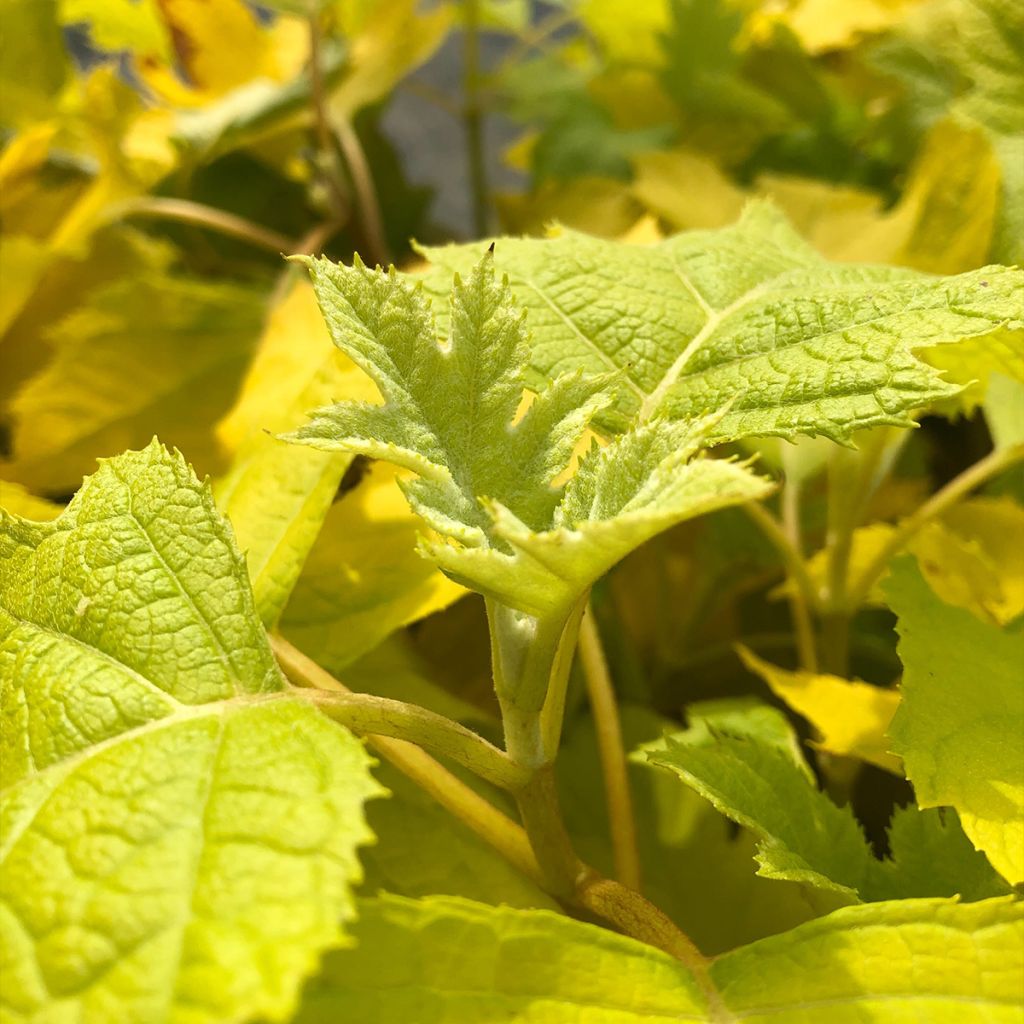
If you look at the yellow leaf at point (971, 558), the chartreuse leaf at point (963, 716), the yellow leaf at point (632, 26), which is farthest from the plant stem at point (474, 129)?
the chartreuse leaf at point (963, 716)

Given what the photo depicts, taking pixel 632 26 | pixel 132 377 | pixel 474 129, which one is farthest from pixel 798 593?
pixel 474 129

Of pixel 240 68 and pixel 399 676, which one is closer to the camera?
pixel 399 676

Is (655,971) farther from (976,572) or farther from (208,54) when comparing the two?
(208,54)

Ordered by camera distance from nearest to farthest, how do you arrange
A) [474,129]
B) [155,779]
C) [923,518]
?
[155,779] → [923,518] → [474,129]

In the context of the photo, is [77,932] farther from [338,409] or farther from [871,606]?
[871,606]

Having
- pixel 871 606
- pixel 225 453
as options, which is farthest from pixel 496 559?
pixel 871 606

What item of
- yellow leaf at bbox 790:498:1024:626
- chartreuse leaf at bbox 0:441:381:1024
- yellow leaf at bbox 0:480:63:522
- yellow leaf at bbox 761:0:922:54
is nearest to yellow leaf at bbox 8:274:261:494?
yellow leaf at bbox 0:480:63:522
